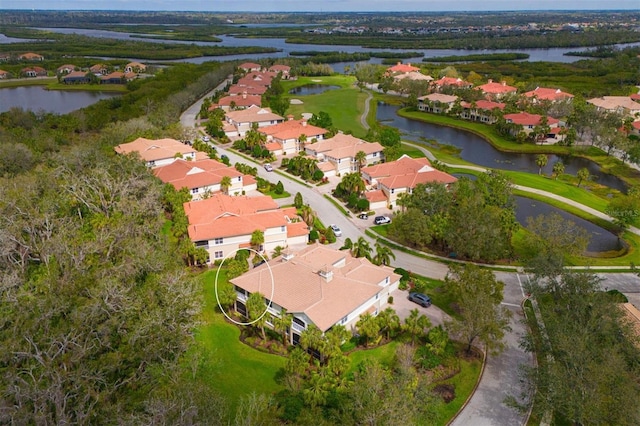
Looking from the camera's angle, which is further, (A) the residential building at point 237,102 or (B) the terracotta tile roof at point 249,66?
(B) the terracotta tile roof at point 249,66

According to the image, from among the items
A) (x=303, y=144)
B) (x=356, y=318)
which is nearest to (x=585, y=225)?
(x=356, y=318)

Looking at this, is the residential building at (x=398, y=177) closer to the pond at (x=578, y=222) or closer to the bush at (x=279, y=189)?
the pond at (x=578, y=222)

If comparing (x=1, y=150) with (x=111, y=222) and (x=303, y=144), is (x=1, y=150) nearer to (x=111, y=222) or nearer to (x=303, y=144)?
(x=111, y=222)

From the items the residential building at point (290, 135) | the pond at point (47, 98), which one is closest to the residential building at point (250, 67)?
the pond at point (47, 98)

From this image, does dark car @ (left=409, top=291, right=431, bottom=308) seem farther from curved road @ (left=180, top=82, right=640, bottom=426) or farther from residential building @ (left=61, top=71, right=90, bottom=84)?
residential building @ (left=61, top=71, right=90, bottom=84)

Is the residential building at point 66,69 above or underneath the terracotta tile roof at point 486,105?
above

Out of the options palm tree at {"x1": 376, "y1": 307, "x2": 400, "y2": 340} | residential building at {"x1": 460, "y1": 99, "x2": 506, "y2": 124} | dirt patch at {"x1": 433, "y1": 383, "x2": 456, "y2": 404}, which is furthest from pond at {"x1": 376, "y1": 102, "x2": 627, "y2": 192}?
dirt patch at {"x1": 433, "y1": 383, "x2": 456, "y2": 404}
